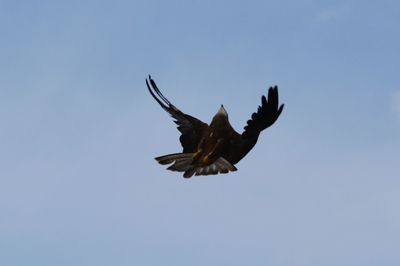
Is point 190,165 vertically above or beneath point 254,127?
beneath

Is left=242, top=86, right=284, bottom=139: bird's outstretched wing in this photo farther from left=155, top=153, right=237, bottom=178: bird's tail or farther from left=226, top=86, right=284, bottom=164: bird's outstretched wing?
left=155, top=153, right=237, bottom=178: bird's tail

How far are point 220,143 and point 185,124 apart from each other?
1.25m

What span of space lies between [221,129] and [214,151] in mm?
559

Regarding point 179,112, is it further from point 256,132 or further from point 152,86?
point 256,132

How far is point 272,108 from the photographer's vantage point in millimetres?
11828

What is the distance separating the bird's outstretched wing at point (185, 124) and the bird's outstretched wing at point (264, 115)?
99 cm

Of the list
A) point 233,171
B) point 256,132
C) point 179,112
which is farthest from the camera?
point 179,112

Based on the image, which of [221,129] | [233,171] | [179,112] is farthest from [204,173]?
[179,112]

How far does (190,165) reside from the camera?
38.2 ft

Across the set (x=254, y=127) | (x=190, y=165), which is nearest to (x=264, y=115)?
(x=254, y=127)

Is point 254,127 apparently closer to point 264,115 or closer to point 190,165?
point 264,115

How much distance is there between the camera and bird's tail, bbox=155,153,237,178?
37.1 ft

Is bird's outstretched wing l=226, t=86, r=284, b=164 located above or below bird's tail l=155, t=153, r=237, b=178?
above

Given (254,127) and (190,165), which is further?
(254,127)
